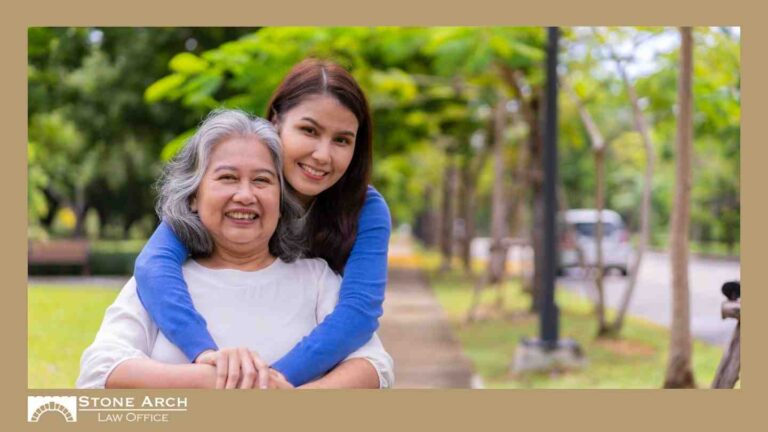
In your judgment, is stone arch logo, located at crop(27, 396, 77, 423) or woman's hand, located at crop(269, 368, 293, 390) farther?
stone arch logo, located at crop(27, 396, 77, 423)

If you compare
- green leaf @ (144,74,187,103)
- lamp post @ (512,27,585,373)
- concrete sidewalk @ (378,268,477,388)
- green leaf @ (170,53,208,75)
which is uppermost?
green leaf @ (170,53,208,75)

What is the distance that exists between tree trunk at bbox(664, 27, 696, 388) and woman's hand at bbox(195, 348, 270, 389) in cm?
451

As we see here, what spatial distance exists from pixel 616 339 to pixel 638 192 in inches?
1110

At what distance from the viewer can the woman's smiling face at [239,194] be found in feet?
7.55

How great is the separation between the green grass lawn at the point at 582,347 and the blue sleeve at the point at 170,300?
215 inches

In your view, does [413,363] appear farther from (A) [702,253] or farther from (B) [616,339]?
(A) [702,253]

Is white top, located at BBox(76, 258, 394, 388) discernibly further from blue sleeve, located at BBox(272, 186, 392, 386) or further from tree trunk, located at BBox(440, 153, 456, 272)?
tree trunk, located at BBox(440, 153, 456, 272)

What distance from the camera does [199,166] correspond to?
2.34 meters

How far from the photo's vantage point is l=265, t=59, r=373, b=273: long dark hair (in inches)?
94.2

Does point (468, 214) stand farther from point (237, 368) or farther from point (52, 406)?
point (237, 368)

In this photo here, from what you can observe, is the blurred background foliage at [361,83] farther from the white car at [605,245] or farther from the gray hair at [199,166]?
the white car at [605,245]

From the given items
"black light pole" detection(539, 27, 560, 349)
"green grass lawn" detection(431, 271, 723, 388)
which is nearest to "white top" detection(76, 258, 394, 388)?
"green grass lawn" detection(431, 271, 723, 388)

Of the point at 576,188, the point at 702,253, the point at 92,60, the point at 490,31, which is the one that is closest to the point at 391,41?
the point at 490,31

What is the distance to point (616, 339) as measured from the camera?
10102mm
